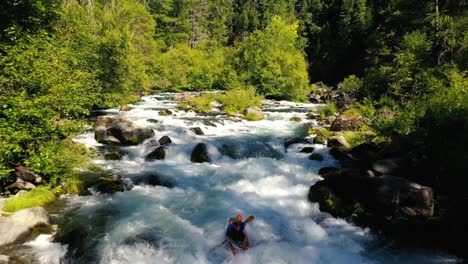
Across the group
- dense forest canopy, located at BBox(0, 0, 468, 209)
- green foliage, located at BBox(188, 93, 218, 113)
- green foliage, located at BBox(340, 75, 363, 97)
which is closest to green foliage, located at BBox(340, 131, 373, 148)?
dense forest canopy, located at BBox(0, 0, 468, 209)

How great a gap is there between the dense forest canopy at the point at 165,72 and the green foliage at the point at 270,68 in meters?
0.14

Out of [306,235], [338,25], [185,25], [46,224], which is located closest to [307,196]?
[306,235]

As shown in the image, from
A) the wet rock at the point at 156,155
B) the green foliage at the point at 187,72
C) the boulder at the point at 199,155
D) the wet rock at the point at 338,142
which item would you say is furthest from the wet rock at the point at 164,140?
the green foliage at the point at 187,72

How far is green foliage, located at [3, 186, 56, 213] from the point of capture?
29.6ft

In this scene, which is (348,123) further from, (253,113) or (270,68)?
(270,68)

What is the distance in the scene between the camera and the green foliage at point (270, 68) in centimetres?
4094

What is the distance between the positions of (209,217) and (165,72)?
40.3 meters

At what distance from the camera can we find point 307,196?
11.9 metres

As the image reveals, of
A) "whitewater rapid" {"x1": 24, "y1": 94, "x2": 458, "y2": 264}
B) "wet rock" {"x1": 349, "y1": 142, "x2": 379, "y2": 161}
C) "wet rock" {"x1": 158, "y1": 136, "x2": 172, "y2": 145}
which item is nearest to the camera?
"whitewater rapid" {"x1": 24, "y1": 94, "x2": 458, "y2": 264}

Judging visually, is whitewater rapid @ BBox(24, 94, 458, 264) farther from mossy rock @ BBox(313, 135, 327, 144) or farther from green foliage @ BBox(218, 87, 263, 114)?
green foliage @ BBox(218, 87, 263, 114)

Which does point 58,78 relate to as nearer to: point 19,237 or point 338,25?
point 19,237

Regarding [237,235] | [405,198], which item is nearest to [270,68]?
[405,198]

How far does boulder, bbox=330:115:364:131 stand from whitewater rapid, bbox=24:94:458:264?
4691 mm

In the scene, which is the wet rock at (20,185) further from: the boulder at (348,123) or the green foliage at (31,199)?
the boulder at (348,123)
